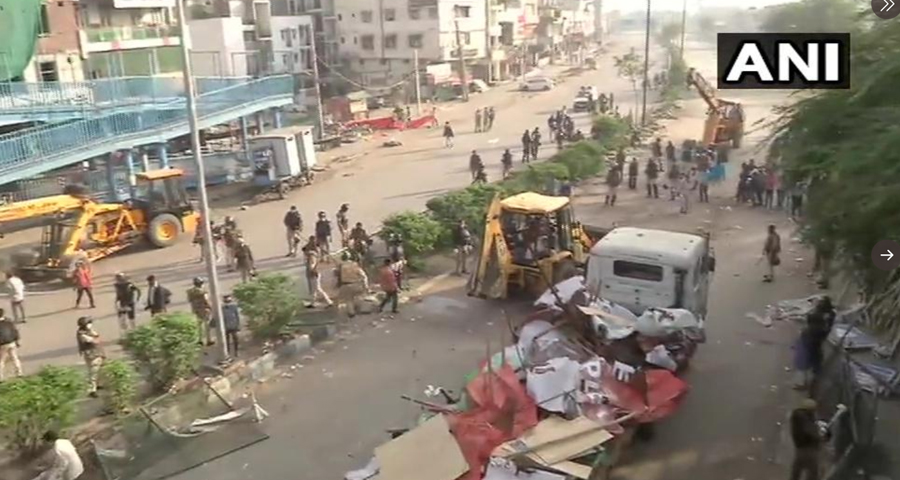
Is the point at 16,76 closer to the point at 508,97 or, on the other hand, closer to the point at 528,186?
the point at 528,186

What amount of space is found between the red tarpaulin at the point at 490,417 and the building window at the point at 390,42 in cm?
4972

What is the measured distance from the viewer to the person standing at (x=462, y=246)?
16.9 metres

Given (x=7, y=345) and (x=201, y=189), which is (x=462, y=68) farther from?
(x=7, y=345)

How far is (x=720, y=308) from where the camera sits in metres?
14.6

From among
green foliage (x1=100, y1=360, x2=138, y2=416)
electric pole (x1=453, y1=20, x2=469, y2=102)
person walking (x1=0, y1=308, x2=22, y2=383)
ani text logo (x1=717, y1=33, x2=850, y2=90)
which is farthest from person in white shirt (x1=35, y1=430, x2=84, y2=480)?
electric pole (x1=453, y1=20, x2=469, y2=102)

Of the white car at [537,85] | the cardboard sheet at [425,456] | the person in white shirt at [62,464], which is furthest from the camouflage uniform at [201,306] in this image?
the white car at [537,85]

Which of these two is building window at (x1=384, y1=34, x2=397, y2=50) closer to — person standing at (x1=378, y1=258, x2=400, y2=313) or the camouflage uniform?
person standing at (x1=378, y1=258, x2=400, y2=313)

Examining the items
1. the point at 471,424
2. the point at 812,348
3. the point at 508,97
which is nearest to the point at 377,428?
the point at 471,424

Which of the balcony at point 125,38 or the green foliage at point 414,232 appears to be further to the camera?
the balcony at point 125,38

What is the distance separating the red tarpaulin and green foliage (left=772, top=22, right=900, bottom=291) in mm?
3844

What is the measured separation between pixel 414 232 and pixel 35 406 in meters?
8.42

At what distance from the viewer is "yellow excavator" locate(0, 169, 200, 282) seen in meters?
17.9

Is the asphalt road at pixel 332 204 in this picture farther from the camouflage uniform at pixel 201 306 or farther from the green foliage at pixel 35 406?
the green foliage at pixel 35 406

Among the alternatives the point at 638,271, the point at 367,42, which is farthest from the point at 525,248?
the point at 367,42
